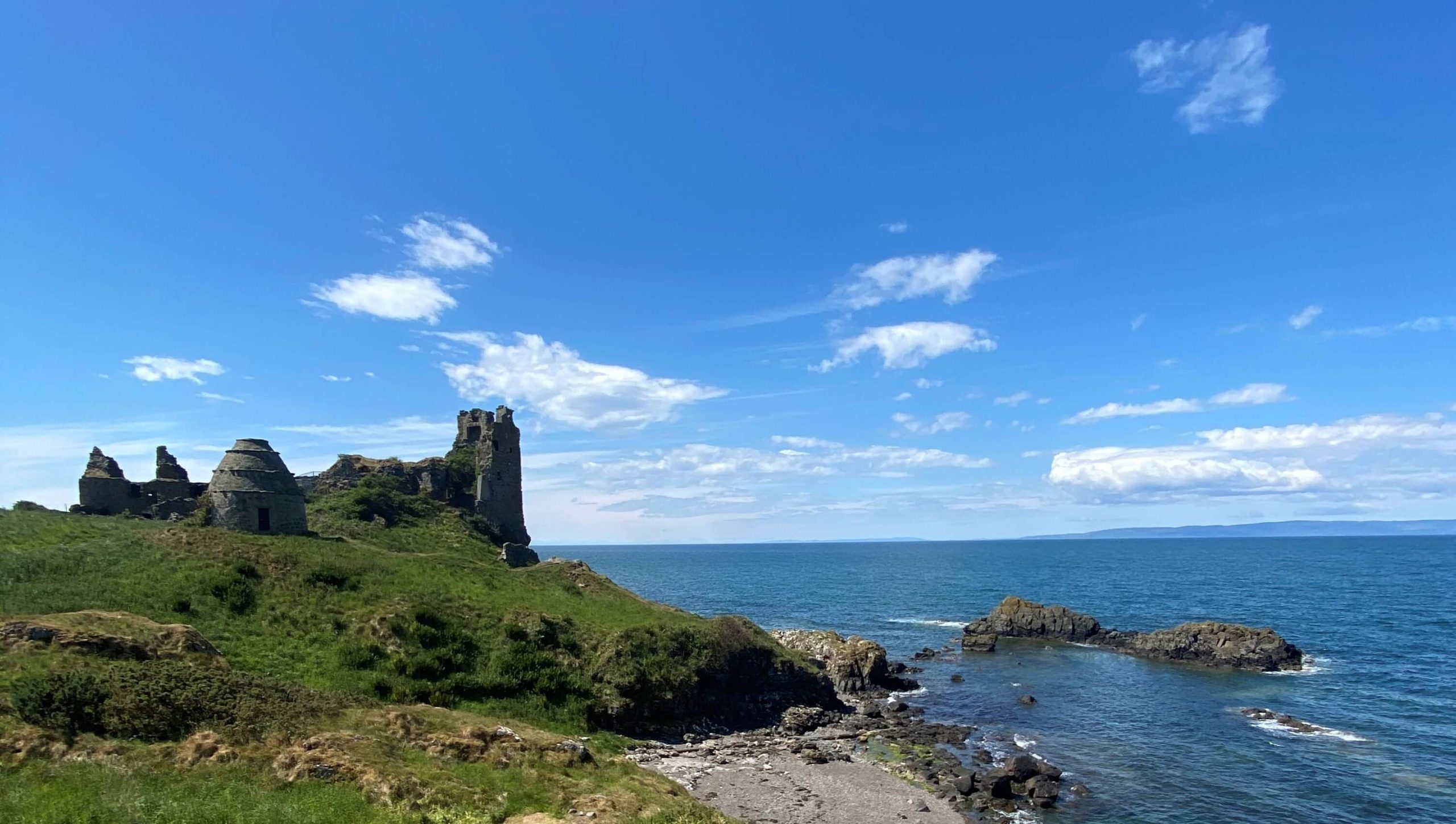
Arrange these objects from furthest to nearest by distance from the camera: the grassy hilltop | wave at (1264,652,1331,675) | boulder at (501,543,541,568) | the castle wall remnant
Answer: boulder at (501,543,541,568)
wave at (1264,652,1331,675)
the castle wall remnant
the grassy hilltop

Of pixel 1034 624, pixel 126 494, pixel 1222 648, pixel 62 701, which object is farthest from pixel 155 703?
pixel 1034 624

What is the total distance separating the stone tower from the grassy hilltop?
9.49 m

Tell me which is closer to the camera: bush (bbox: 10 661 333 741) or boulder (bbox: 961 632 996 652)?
bush (bbox: 10 661 333 741)

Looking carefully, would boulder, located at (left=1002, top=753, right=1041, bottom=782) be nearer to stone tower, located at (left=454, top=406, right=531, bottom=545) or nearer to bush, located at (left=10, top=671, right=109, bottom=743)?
bush, located at (left=10, top=671, right=109, bottom=743)

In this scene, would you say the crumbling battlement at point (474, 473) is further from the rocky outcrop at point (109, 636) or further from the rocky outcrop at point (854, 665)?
the rocky outcrop at point (109, 636)

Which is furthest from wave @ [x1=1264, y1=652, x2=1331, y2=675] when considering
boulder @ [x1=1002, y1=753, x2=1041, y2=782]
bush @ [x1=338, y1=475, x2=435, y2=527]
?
bush @ [x1=338, y1=475, x2=435, y2=527]

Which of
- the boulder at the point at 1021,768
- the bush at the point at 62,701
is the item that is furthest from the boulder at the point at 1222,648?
the bush at the point at 62,701

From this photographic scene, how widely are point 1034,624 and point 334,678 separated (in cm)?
7441

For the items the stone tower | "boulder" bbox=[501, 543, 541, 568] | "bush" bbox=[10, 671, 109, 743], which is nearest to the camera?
A: "bush" bbox=[10, 671, 109, 743]

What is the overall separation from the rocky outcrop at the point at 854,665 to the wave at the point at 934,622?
3481 cm

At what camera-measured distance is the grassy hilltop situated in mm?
18312

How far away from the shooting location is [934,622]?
326 feet

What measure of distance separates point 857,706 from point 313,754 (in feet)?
131

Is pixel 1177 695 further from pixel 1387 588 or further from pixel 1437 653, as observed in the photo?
pixel 1387 588
